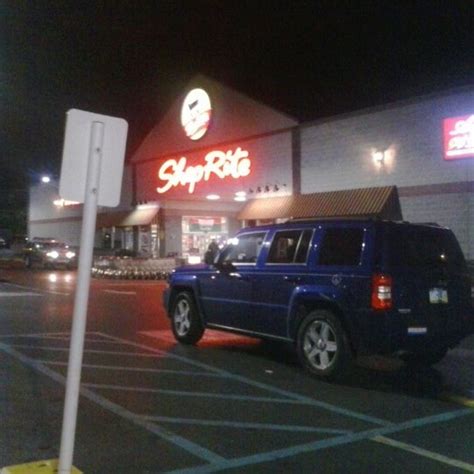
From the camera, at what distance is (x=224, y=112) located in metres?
32.2

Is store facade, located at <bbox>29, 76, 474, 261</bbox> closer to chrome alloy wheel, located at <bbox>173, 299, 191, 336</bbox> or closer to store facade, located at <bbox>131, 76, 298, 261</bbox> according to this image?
store facade, located at <bbox>131, 76, 298, 261</bbox>

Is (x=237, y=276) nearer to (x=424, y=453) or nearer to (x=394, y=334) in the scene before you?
(x=394, y=334)

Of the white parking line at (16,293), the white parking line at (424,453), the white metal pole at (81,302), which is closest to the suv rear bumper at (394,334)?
the white parking line at (424,453)

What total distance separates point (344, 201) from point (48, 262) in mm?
17485

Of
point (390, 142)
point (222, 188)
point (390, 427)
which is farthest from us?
point (222, 188)

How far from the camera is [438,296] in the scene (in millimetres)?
8906

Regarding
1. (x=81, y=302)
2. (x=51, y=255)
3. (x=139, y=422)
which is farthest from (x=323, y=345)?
(x=51, y=255)

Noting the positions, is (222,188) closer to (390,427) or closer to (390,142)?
(390,142)

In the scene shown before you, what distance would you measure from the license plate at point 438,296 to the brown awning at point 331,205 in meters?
13.5

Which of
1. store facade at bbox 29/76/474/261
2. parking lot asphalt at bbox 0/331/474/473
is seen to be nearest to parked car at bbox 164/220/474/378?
parking lot asphalt at bbox 0/331/474/473

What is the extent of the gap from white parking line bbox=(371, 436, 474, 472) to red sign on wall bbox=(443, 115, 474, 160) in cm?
1659

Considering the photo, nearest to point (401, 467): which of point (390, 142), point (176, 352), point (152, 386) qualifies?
point (152, 386)

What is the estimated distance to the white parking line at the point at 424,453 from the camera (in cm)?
569

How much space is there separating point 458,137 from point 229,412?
16.6 meters
